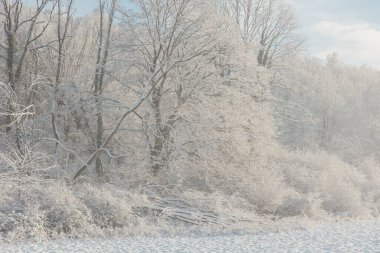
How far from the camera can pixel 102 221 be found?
43.4ft

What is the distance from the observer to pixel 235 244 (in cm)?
1162

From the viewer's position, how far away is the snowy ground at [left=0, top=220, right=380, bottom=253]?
10.8 meters

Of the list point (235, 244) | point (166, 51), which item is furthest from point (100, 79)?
point (235, 244)

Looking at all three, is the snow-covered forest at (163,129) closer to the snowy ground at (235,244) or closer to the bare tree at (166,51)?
the bare tree at (166,51)

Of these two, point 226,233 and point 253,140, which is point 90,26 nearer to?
point 253,140

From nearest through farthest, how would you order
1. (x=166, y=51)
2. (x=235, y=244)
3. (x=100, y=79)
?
(x=235, y=244) < (x=166, y=51) < (x=100, y=79)

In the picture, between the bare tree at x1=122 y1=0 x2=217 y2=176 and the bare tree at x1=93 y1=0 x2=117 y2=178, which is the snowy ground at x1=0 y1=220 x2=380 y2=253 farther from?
the bare tree at x1=93 y1=0 x2=117 y2=178

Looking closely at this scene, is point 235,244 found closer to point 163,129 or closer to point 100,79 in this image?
point 163,129

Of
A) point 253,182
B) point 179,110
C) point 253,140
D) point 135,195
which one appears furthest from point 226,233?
point 253,140

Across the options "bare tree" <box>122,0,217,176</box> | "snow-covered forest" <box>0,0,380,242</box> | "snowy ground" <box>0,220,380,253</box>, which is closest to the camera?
"snowy ground" <box>0,220,380,253</box>

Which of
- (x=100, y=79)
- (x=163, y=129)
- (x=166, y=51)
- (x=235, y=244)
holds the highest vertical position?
(x=166, y=51)

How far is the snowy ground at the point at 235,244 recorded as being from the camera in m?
10.8

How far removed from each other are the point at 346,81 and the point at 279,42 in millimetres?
35797

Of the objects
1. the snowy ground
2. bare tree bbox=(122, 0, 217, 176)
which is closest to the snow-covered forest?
bare tree bbox=(122, 0, 217, 176)
